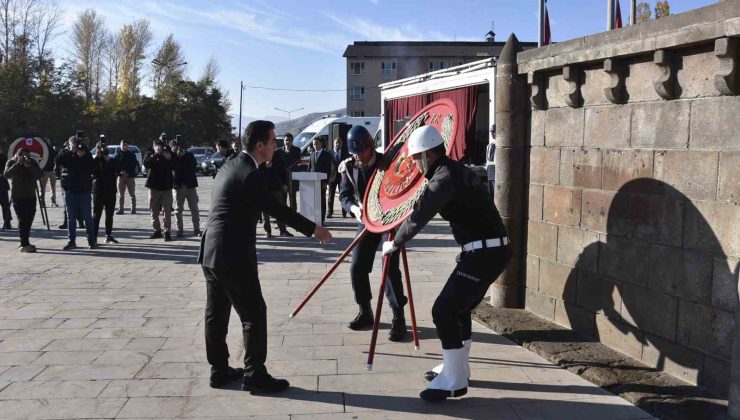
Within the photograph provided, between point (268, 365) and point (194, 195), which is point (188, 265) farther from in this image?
point (268, 365)

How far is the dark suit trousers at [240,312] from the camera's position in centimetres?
471

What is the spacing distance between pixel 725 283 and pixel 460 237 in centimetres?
172

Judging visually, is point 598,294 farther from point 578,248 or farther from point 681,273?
point 681,273

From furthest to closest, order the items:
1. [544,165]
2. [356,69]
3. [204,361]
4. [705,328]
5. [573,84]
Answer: [356,69] < [544,165] < [573,84] < [204,361] < [705,328]

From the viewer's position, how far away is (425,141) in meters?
4.68

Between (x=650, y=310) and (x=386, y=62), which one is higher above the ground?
(x=386, y=62)

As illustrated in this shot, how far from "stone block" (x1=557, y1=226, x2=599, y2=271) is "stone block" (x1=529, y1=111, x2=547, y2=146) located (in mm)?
878

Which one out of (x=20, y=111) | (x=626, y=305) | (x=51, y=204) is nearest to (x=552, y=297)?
(x=626, y=305)

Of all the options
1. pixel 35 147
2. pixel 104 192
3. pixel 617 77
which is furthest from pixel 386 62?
pixel 617 77

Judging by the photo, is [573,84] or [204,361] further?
[573,84]

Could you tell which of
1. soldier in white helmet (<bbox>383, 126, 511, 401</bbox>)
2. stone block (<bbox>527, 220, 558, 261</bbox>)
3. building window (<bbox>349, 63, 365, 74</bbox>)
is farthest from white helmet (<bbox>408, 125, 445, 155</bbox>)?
building window (<bbox>349, 63, 365, 74</bbox>)

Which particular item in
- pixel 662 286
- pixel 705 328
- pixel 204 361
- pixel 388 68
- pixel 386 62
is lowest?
pixel 204 361

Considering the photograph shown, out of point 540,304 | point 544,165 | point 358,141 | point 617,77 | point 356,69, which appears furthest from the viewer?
point 356,69

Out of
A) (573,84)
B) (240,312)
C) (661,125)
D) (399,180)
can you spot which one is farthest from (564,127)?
(240,312)
